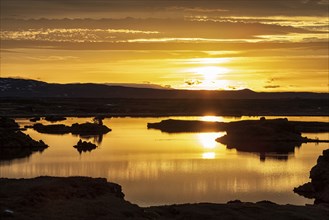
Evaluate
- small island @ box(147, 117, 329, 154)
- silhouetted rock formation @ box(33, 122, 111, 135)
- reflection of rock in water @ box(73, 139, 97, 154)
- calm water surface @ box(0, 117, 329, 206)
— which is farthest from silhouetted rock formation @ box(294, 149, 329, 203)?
silhouetted rock formation @ box(33, 122, 111, 135)

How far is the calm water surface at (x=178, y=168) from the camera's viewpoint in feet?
125

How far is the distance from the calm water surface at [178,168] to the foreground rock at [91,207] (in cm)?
849

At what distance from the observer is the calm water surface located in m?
38.1

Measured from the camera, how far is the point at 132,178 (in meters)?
44.0

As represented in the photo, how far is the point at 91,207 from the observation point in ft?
72.1

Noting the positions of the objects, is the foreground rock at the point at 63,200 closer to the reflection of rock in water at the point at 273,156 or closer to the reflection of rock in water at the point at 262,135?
the reflection of rock in water at the point at 273,156

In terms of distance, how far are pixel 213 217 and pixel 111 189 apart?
4556mm

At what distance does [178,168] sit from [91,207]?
1137 inches

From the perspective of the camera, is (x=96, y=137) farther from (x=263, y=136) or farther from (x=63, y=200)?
(x=63, y=200)

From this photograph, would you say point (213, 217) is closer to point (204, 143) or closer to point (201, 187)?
point (201, 187)

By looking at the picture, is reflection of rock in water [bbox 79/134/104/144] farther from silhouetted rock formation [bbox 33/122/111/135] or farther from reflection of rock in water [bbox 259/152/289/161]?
reflection of rock in water [bbox 259/152/289/161]

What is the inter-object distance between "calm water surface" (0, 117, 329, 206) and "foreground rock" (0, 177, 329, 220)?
27.8 ft

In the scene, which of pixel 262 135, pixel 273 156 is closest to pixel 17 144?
pixel 273 156

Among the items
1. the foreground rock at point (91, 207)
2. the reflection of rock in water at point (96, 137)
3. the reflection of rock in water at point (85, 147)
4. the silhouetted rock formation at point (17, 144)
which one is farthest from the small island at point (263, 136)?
the foreground rock at point (91, 207)
